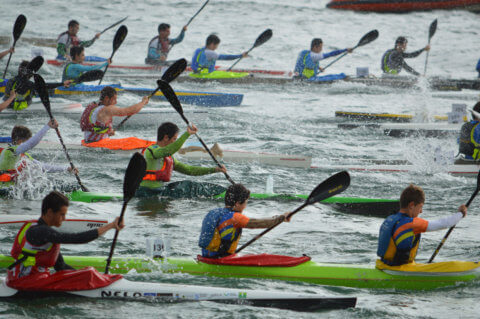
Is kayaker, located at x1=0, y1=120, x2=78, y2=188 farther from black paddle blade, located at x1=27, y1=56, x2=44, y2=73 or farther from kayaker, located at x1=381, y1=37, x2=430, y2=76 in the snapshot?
kayaker, located at x1=381, y1=37, x2=430, y2=76

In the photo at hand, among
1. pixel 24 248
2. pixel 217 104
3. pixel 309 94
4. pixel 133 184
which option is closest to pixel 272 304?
pixel 133 184

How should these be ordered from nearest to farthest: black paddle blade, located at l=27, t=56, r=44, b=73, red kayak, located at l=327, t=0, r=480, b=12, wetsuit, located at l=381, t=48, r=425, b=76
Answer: black paddle blade, located at l=27, t=56, r=44, b=73
wetsuit, located at l=381, t=48, r=425, b=76
red kayak, located at l=327, t=0, r=480, b=12

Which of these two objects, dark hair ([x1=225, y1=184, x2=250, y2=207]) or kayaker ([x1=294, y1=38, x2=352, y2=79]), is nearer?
dark hair ([x1=225, y1=184, x2=250, y2=207])

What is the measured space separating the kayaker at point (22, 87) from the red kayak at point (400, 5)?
68.3ft

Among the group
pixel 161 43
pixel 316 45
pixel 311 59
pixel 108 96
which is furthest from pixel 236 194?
pixel 161 43

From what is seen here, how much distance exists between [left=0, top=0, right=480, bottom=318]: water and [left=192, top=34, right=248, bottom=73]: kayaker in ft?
1.57

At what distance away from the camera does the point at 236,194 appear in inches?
213

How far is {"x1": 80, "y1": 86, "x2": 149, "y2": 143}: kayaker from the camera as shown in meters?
8.91

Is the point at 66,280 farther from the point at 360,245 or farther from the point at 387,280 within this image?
the point at 360,245

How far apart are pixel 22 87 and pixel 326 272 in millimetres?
7101

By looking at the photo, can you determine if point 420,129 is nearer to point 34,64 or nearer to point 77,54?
point 77,54

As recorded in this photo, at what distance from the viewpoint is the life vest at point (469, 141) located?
355 inches

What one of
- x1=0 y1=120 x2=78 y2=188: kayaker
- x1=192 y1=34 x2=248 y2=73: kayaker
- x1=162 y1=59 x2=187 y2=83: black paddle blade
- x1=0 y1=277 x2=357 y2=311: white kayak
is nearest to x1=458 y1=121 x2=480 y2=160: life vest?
x1=162 y1=59 x2=187 y2=83: black paddle blade

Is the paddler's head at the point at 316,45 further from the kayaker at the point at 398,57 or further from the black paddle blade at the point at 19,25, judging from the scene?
the black paddle blade at the point at 19,25
